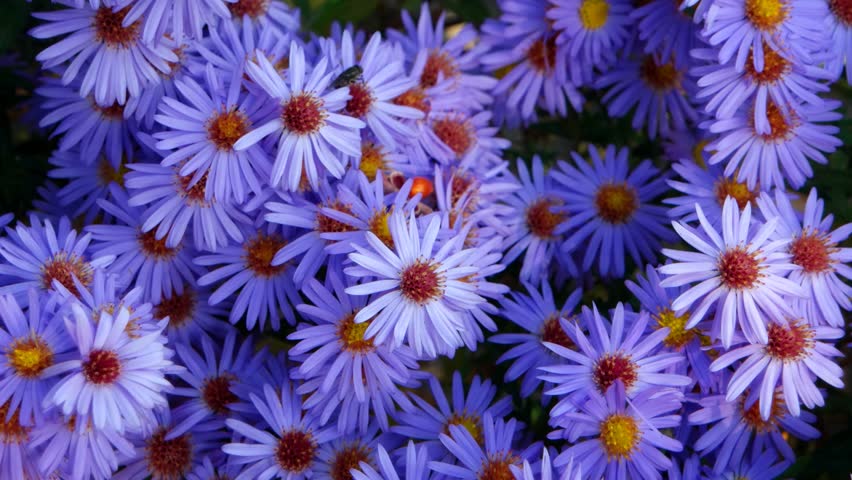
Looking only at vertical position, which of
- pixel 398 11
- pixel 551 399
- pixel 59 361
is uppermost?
pixel 398 11

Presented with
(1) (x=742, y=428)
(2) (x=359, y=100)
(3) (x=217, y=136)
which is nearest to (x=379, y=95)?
(2) (x=359, y=100)

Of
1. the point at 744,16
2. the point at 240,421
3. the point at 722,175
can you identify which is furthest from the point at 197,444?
the point at 744,16

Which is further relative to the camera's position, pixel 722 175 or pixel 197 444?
pixel 722 175

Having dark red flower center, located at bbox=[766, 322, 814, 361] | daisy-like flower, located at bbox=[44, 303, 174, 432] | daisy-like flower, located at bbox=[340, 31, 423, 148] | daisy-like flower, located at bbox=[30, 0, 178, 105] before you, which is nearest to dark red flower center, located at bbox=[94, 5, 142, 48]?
daisy-like flower, located at bbox=[30, 0, 178, 105]

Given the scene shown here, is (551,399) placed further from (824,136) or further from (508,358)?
(824,136)

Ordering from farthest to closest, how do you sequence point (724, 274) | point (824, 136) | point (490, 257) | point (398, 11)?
point (398, 11)
point (824, 136)
point (490, 257)
point (724, 274)

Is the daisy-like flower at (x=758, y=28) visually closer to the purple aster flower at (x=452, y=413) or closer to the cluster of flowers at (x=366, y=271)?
the cluster of flowers at (x=366, y=271)
